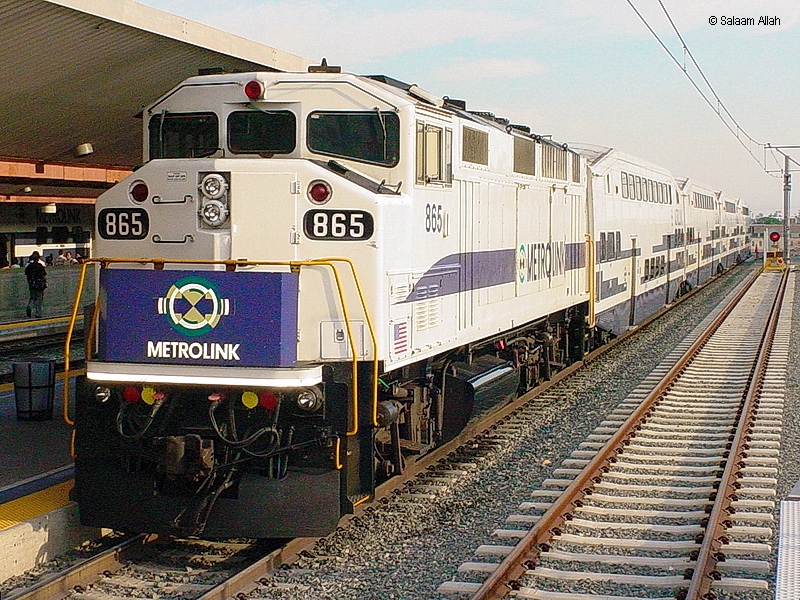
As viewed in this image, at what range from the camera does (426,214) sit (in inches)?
316

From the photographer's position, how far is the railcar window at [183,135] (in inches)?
301

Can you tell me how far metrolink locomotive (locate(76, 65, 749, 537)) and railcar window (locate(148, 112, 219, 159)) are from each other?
0.01 meters

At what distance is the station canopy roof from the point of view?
1271cm

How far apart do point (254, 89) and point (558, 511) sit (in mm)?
4077

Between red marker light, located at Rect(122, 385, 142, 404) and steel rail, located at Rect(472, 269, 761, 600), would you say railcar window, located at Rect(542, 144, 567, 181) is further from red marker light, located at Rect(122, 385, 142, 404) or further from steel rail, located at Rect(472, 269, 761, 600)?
red marker light, located at Rect(122, 385, 142, 404)

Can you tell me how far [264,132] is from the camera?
7.52m

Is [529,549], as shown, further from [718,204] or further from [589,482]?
[718,204]

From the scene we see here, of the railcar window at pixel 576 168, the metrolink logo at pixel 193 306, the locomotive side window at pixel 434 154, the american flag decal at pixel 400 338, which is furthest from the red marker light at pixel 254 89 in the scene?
the railcar window at pixel 576 168

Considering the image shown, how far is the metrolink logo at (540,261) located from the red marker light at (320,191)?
4667mm

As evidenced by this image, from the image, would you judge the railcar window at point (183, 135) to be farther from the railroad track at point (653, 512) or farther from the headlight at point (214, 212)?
the railroad track at point (653, 512)

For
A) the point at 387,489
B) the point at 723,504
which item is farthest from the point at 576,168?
the point at 387,489

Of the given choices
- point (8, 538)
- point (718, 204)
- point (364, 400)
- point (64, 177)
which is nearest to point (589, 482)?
point (364, 400)

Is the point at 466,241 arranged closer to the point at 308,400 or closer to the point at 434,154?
the point at 434,154

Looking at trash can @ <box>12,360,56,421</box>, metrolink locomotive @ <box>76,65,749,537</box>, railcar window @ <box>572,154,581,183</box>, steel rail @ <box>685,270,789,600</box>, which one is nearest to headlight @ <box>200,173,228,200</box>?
metrolink locomotive @ <box>76,65,749,537</box>
